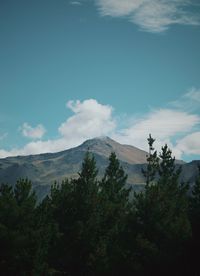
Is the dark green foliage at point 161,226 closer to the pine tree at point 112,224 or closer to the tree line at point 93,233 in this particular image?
the tree line at point 93,233

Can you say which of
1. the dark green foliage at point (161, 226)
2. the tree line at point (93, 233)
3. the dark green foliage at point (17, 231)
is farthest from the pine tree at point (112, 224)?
the dark green foliage at point (17, 231)

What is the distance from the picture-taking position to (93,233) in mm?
38156

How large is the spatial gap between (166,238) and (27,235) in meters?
14.5

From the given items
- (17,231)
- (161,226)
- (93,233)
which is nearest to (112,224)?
(93,233)

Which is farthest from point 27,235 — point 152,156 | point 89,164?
point 152,156

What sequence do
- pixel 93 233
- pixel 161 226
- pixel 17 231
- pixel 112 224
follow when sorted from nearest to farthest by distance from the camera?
pixel 161 226, pixel 17 231, pixel 93 233, pixel 112 224

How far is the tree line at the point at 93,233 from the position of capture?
107 ft

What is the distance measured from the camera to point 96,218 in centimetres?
3881

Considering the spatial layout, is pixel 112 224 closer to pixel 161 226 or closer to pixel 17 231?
pixel 161 226

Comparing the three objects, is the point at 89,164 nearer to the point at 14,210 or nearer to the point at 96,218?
the point at 96,218

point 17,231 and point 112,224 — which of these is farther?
point 112,224

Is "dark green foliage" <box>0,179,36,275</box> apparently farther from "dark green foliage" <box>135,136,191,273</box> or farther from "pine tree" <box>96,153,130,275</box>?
"dark green foliage" <box>135,136,191,273</box>

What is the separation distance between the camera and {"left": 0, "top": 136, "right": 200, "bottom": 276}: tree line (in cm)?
3262

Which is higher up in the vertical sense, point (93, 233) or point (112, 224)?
point (112, 224)
